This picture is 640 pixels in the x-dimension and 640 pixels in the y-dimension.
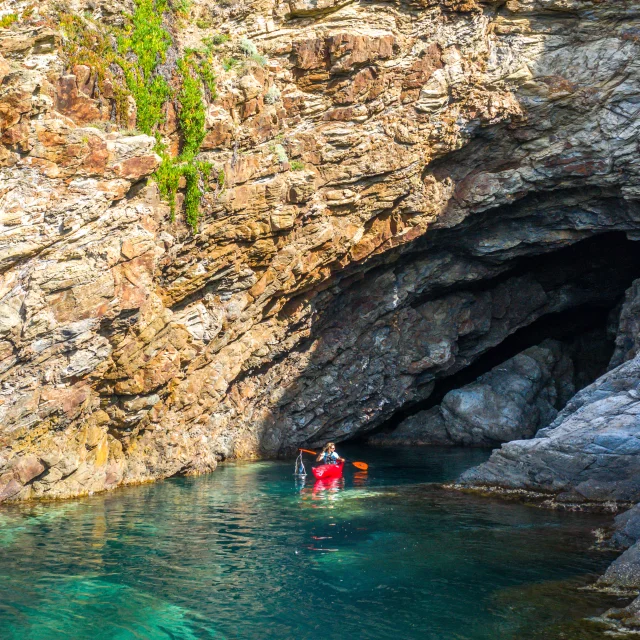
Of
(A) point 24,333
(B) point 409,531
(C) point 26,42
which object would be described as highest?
(C) point 26,42

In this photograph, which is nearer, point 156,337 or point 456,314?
point 156,337

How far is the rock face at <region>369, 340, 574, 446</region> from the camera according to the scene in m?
40.7

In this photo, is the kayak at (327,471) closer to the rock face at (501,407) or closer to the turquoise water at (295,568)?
the turquoise water at (295,568)

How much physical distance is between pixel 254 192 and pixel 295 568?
45.9ft

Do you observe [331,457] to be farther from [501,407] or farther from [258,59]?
[501,407]

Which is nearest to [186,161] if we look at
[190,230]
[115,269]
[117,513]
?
[190,230]

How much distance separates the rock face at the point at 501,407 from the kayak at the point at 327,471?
15.6 metres

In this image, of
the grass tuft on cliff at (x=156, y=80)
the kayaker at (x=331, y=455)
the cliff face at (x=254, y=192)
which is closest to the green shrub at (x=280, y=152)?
the cliff face at (x=254, y=192)

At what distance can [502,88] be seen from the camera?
90.7 feet

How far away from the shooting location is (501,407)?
40.9 m

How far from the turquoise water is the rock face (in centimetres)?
1710

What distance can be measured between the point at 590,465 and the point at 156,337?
1417 cm

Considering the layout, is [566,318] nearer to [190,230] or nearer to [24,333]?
[190,230]

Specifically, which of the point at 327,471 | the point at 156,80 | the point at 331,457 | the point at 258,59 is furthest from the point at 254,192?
the point at 331,457
